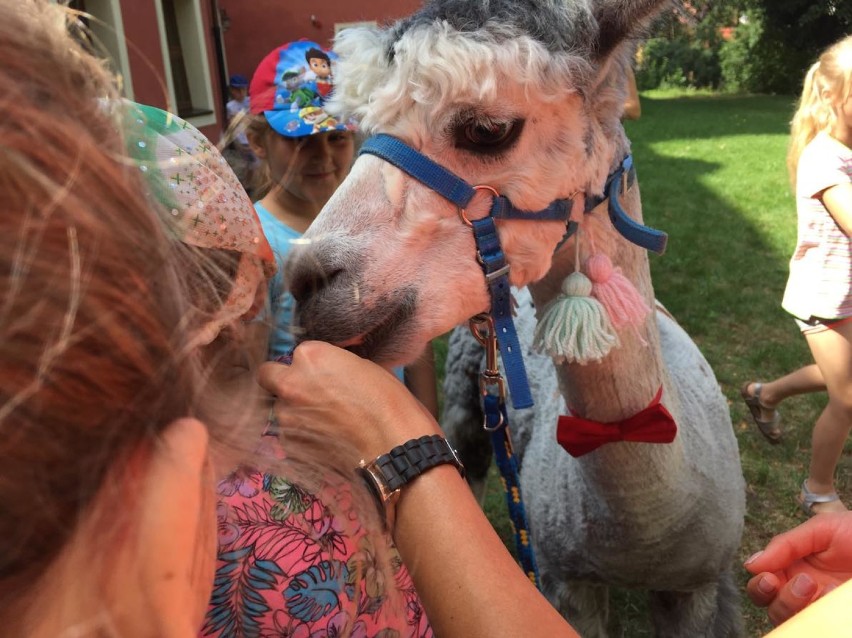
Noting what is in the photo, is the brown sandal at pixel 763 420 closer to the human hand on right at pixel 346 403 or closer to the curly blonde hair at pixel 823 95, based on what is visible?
the curly blonde hair at pixel 823 95

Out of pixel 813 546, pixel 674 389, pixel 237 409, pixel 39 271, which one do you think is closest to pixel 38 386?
pixel 39 271

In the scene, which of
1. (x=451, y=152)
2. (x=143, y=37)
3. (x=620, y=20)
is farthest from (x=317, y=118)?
(x=143, y=37)

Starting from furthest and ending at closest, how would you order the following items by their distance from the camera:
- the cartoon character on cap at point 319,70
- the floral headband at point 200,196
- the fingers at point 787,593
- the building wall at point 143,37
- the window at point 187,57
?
the window at point 187,57 → the building wall at point 143,37 → the cartoon character on cap at point 319,70 → the fingers at point 787,593 → the floral headband at point 200,196

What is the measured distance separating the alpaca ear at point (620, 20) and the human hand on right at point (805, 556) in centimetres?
95

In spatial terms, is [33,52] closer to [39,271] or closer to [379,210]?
[39,271]

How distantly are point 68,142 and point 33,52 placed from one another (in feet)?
0.24

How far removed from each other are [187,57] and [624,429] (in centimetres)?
744

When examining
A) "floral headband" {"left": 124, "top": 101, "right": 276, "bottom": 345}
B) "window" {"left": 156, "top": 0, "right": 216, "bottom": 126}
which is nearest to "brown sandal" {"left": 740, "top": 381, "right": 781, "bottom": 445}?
"floral headband" {"left": 124, "top": 101, "right": 276, "bottom": 345}

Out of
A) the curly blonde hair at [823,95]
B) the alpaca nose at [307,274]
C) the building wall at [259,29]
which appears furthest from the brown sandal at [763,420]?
the building wall at [259,29]

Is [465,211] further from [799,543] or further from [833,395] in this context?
→ [833,395]

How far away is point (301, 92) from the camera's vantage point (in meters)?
2.14

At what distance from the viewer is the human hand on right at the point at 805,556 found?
120 cm

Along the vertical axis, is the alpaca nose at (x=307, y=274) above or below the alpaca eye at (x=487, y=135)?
below

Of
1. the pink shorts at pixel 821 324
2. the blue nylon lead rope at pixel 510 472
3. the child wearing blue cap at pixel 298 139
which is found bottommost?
the pink shorts at pixel 821 324
